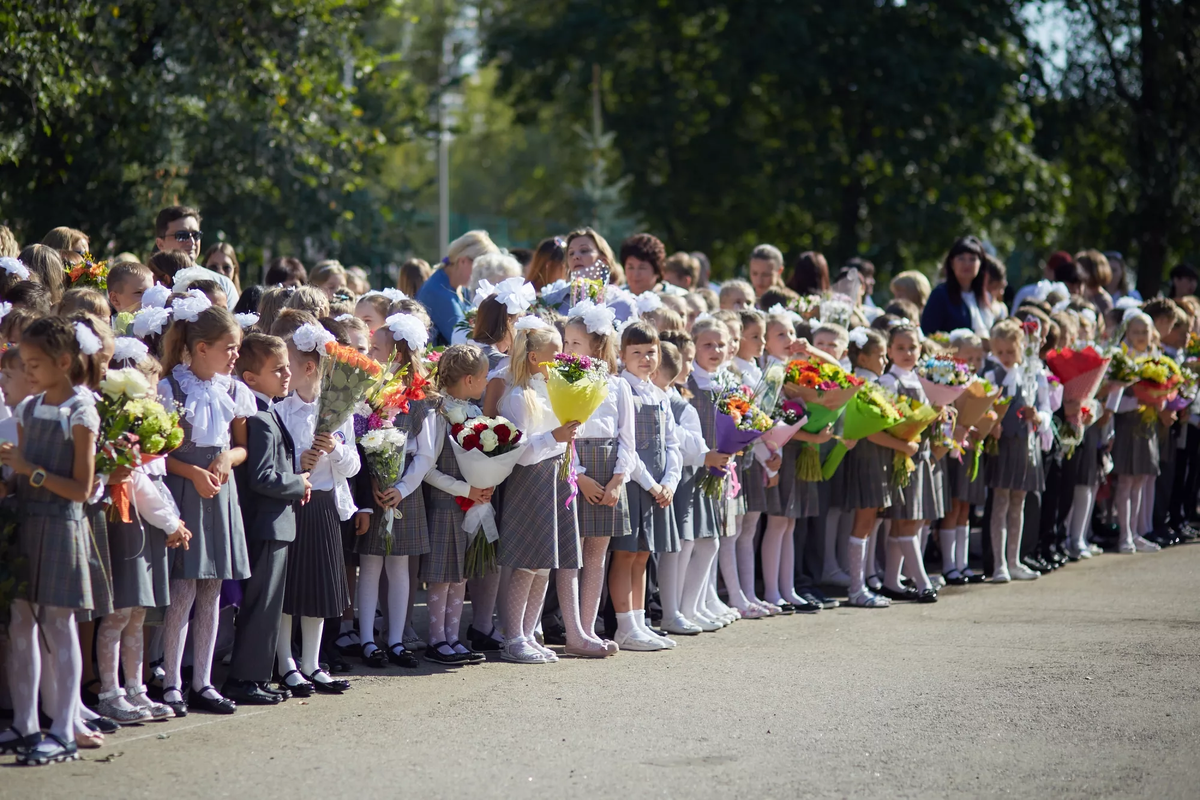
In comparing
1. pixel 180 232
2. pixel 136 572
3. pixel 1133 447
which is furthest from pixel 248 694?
pixel 1133 447

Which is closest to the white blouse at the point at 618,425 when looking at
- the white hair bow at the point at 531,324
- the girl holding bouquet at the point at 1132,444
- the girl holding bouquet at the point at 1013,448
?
A: the white hair bow at the point at 531,324

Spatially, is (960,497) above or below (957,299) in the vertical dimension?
below

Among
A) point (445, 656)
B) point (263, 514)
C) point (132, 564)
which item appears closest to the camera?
point (132, 564)

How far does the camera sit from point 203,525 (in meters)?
6.62

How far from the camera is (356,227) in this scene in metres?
20.2

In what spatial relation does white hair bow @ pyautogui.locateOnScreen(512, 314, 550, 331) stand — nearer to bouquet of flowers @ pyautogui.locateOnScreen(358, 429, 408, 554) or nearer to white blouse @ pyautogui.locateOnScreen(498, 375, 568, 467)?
white blouse @ pyautogui.locateOnScreen(498, 375, 568, 467)

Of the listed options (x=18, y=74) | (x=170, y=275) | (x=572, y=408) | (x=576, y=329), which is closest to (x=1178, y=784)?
(x=572, y=408)

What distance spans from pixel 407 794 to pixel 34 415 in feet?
7.23

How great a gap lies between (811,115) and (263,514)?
18.9 m

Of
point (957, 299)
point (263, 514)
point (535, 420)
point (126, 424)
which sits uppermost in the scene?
point (957, 299)

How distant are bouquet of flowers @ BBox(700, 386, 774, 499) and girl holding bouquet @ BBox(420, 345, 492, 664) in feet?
5.63

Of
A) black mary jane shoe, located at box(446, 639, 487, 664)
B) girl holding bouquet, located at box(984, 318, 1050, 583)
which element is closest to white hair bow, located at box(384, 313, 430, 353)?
black mary jane shoe, located at box(446, 639, 487, 664)

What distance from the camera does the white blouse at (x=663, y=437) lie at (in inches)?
337

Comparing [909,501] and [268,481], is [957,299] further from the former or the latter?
[268,481]
